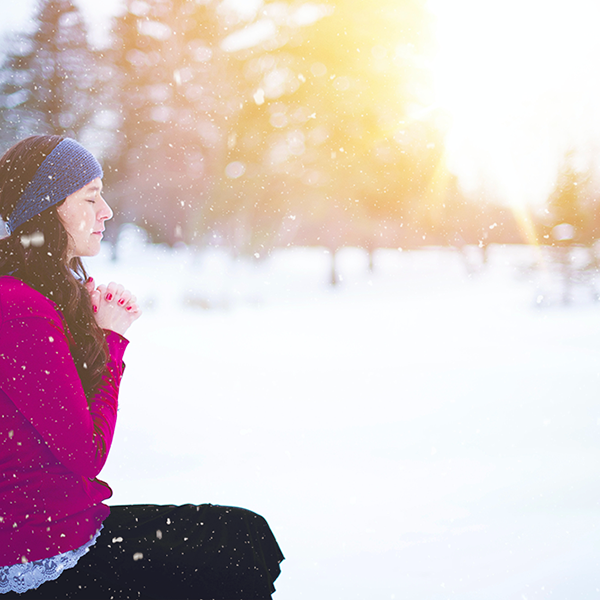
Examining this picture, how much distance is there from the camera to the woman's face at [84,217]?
1.48m

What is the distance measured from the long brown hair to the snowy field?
1.61 m

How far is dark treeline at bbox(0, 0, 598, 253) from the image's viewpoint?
11164mm

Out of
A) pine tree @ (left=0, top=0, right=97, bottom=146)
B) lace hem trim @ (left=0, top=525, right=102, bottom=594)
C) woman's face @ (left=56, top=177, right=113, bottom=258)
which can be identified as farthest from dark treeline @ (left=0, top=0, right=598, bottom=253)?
lace hem trim @ (left=0, top=525, right=102, bottom=594)

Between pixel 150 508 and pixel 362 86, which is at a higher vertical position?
pixel 362 86

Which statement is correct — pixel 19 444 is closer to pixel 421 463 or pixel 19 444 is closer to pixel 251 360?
pixel 421 463

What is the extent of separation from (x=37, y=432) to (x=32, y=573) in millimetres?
287

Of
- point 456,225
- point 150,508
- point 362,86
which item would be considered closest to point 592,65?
point 456,225

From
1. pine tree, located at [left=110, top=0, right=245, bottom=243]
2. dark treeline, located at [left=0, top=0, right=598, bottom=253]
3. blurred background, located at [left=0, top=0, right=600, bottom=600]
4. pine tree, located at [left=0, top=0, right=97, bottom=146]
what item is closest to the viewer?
blurred background, located at [left=0, top=0, right=600, bottom=600]

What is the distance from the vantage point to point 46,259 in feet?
4.51

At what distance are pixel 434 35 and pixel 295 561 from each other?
36.2 ft

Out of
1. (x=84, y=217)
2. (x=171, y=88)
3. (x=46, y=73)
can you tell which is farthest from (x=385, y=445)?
(x=46, y=73)

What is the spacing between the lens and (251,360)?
7.80 m

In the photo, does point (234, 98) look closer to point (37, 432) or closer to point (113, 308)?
point (113, 308)

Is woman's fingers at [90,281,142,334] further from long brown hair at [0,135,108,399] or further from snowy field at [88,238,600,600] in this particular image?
snowy field at [88,238,600,600]
